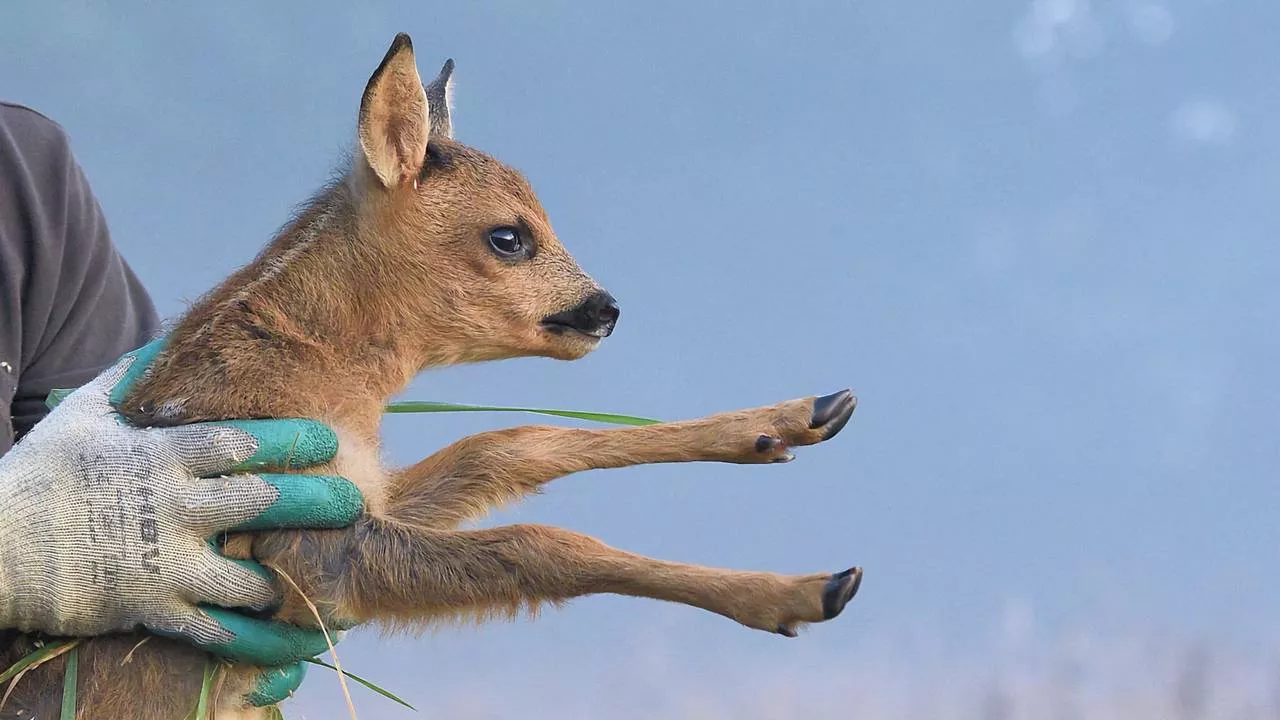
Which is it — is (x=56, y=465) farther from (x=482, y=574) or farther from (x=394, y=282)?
(x=482, y=574)

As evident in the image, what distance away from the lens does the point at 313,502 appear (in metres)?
3.30

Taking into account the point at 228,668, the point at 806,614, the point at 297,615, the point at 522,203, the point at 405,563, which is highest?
the point at 522,203

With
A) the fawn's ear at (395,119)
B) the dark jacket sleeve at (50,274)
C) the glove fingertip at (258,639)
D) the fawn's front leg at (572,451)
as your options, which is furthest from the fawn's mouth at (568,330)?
the dark jacket sleeve at (50,274)

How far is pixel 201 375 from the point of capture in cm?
348

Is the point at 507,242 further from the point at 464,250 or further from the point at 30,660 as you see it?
the point at 30,660

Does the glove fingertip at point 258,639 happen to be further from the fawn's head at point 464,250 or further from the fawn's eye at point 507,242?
the fawn's eye at point 507,242

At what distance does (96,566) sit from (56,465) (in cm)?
33

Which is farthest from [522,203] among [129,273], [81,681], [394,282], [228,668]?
[129,273]

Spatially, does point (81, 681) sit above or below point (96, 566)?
below

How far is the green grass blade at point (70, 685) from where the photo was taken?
10.8ft

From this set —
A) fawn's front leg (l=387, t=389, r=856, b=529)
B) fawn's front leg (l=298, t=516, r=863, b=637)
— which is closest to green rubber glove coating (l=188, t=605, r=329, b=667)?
fawn's front leg (l=298, t=516, r=863, b=637)

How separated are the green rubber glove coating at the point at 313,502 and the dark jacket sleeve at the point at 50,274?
1.67 meters

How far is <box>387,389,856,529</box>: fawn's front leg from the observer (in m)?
3.22

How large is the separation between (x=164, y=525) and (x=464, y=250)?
1.15m
